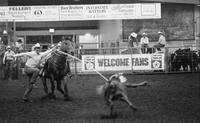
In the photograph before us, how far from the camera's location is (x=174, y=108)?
11.9 m

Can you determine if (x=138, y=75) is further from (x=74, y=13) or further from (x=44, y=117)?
(x=44, y=117)

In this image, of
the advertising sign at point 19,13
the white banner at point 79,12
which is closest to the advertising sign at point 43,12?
the white banner at point 79,12

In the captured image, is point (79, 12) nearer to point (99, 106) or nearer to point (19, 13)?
point (19, 13)

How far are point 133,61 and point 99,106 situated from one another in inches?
404

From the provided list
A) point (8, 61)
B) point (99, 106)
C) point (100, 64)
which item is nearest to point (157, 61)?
point (100, 64)

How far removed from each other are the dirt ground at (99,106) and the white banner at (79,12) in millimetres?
7196

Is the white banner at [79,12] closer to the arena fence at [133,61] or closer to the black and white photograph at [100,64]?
the black and white photograph at [100,64]

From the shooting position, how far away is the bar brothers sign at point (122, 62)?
73.3 feet

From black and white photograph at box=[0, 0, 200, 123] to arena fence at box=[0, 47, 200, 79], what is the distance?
0.17 feet

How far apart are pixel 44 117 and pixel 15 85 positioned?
8623 mm

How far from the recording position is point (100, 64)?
22.3 meters

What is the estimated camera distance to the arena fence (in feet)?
73.3

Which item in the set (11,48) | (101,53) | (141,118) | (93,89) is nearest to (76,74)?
(101,53)

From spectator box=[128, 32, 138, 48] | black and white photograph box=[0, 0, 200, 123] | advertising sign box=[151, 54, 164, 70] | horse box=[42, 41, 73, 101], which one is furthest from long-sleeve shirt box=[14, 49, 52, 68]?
spectator box=[128, 32, 138, 48]
